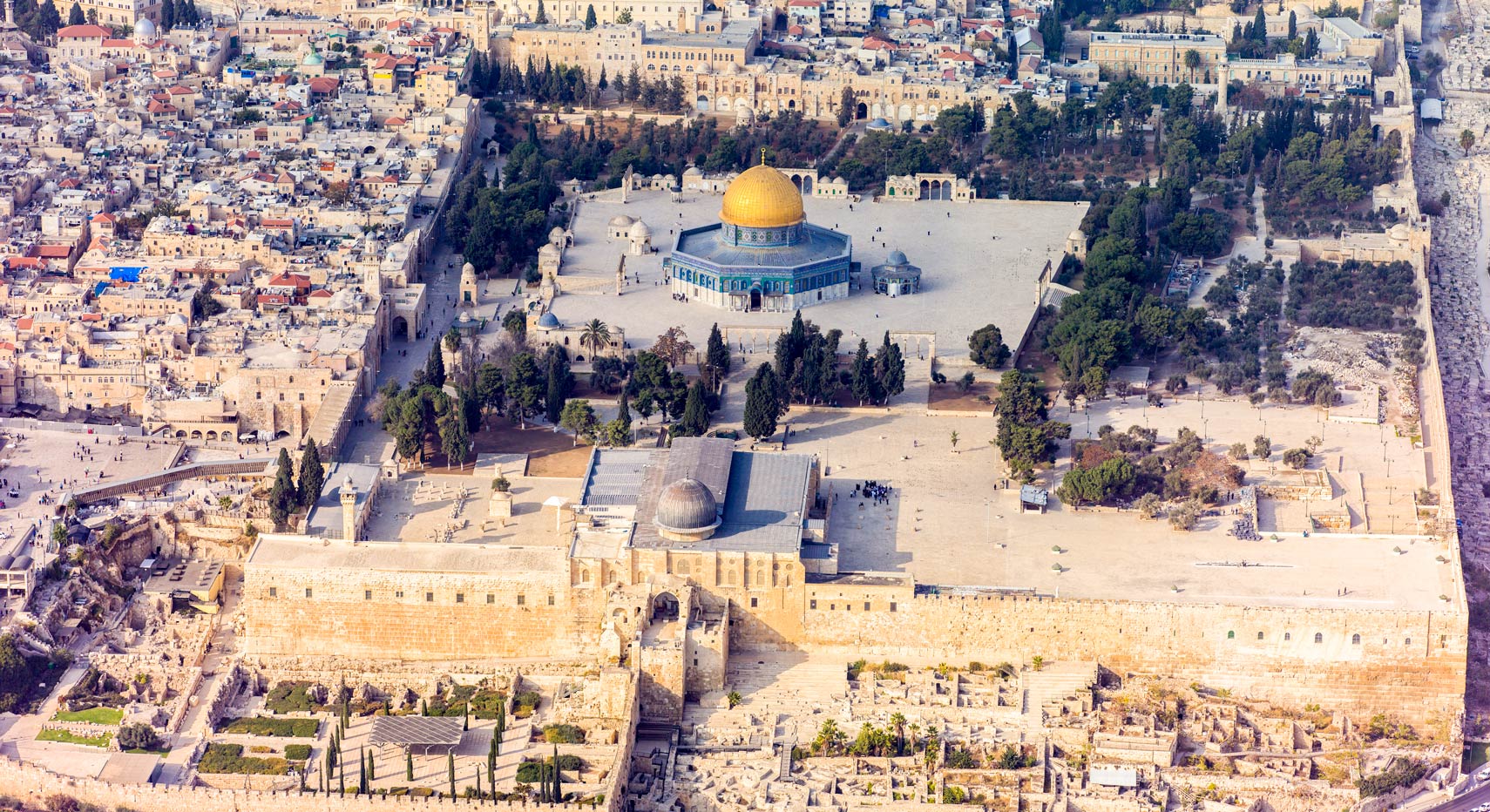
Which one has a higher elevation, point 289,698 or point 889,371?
point 889,371

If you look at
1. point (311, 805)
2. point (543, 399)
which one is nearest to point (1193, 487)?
point (543, 399)

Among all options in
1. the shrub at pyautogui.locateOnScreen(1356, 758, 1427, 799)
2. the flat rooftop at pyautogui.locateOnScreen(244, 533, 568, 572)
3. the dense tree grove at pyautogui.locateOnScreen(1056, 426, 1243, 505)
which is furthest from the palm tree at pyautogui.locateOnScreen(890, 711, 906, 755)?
A: the dense tree grove at pyautogui.locateOnScreen(1056, 426, 1243, 505)

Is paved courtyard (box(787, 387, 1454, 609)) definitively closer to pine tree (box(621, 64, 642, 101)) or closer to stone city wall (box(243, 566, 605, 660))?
stone city wall (box(243, 566, 605, 660))

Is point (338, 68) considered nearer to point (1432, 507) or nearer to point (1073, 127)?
point (1073, 127)

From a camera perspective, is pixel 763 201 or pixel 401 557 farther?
pixel 763 201

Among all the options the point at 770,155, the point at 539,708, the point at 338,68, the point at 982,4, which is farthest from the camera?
the point at 982,4

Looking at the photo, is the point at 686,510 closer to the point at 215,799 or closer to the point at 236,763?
the point at 236,763

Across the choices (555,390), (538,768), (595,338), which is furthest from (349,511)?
(595,338)
